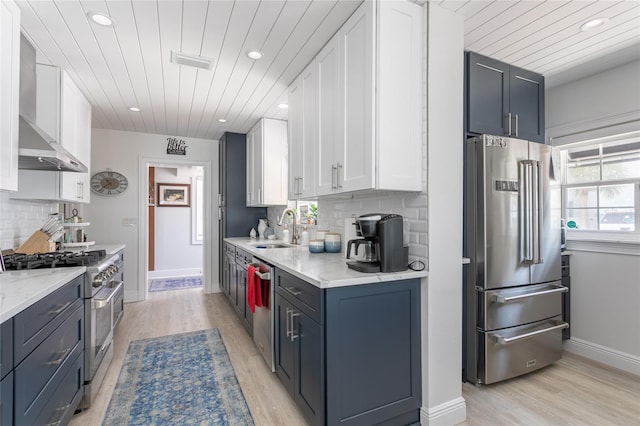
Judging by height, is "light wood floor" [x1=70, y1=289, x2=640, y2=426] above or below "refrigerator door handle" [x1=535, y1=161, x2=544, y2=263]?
below

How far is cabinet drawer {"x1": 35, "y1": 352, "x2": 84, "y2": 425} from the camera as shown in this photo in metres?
1.49

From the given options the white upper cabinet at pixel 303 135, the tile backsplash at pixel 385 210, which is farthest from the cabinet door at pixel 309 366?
the white upper cabinet at pixel 303 135

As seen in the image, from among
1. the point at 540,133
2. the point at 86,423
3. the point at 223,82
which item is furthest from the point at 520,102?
the point at 86,423

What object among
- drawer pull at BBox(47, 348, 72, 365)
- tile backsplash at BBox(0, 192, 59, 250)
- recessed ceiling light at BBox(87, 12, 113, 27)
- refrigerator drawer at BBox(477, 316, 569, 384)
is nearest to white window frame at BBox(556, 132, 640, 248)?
refrigerator drawer at BBox(477, 316, 569, 384)

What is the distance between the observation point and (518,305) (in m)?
2.37

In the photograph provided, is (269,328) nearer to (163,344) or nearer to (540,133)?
(163,344)

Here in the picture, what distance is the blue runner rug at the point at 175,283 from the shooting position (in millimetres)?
5492

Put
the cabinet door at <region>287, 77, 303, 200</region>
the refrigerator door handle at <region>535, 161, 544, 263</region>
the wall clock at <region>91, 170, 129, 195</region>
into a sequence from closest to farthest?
the refrigerator door handle at <region>535, 161, 544, 263</region>
the cabinet door at <region>287, 77, 303, 200</region>
the wall clock at <region>91, 170, 129, 195</region>

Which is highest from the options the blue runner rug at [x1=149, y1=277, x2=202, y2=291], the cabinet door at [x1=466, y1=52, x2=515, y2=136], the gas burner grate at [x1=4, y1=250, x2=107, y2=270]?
the cabinet door at [x1=466, y1=52, x2=515, y2=136]

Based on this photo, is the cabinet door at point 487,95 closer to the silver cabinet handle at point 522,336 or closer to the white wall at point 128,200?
the silver cabinet handle at point 522,336

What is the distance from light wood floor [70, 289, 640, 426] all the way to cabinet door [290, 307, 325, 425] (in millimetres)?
220

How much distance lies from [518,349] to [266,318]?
6.35 feet

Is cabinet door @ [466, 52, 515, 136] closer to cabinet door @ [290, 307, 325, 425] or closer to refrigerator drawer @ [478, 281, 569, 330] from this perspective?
refrigerator drawer @ [478, 281, 569, 330]

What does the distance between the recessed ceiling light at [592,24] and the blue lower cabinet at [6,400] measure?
3586 mm
